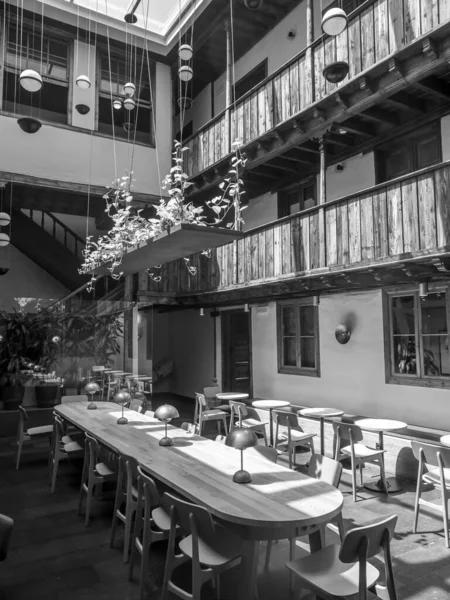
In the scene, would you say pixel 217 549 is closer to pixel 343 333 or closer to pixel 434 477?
pixel 434 477

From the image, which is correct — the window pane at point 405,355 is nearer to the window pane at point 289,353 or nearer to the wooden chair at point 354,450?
the wooden chair at point 354,450

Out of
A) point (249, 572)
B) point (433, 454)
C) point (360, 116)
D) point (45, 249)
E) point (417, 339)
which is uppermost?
point (360, 116)

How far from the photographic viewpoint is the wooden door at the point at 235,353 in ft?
38.9

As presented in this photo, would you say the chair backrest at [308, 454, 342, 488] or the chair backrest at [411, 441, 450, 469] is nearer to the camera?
the chair backrest at [308, 454, 342, 488]

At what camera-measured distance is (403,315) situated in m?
7.31

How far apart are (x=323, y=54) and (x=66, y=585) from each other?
747 centimetres

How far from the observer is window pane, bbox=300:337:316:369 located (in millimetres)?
9117

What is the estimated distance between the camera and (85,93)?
10.6 metres

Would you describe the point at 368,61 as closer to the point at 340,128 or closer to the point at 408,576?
the point at 340,128

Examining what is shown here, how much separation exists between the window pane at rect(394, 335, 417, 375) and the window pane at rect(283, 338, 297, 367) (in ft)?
8.45

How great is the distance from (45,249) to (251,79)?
675cm

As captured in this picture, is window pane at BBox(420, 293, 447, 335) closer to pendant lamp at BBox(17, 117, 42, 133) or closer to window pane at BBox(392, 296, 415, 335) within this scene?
window pane at BBox(392, 296, 415, 335)

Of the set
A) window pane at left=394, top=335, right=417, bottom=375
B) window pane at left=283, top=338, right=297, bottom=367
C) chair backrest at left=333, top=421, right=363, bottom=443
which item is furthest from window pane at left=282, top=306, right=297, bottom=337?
chair backrest at left=333, top=421, right=363, bottom=443

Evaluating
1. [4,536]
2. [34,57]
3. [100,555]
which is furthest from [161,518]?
[34,57]
